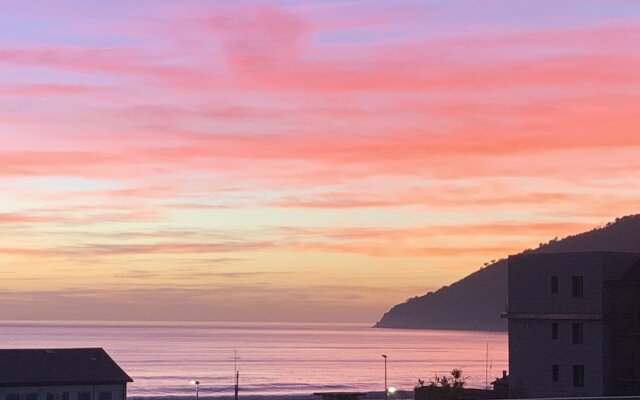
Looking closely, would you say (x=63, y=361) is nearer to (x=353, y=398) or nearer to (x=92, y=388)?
(x=92, y=388)

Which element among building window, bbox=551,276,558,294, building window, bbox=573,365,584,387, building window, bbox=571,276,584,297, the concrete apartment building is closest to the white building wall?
the concrete apartment building

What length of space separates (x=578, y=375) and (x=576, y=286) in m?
6.59

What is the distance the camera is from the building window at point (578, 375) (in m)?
83.0

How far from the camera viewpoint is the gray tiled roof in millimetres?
90875

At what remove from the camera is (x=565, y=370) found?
8394 centimetres

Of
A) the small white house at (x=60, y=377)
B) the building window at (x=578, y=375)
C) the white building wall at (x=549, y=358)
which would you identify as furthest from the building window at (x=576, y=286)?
the small white house at (x=60, y=377)

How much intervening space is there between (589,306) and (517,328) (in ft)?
24.8

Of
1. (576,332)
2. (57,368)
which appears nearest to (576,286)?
(576,332)

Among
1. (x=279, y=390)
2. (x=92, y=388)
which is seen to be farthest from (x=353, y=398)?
(x=279, y=390)

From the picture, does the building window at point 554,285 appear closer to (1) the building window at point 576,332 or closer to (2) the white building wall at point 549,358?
(2) the white building wall at point 549,358

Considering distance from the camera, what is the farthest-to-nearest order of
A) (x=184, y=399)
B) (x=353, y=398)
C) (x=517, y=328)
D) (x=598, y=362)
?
(x=184, y=399)
(x=517, y=328)
(x=598, y=362)
(x=353, y=398)

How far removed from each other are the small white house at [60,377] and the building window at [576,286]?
1426 inches

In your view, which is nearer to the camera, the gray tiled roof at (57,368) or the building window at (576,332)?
the building window at (576,332)

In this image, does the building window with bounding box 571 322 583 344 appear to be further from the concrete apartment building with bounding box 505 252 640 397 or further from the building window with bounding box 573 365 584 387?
the building window with bounding box 573 365 584 387
